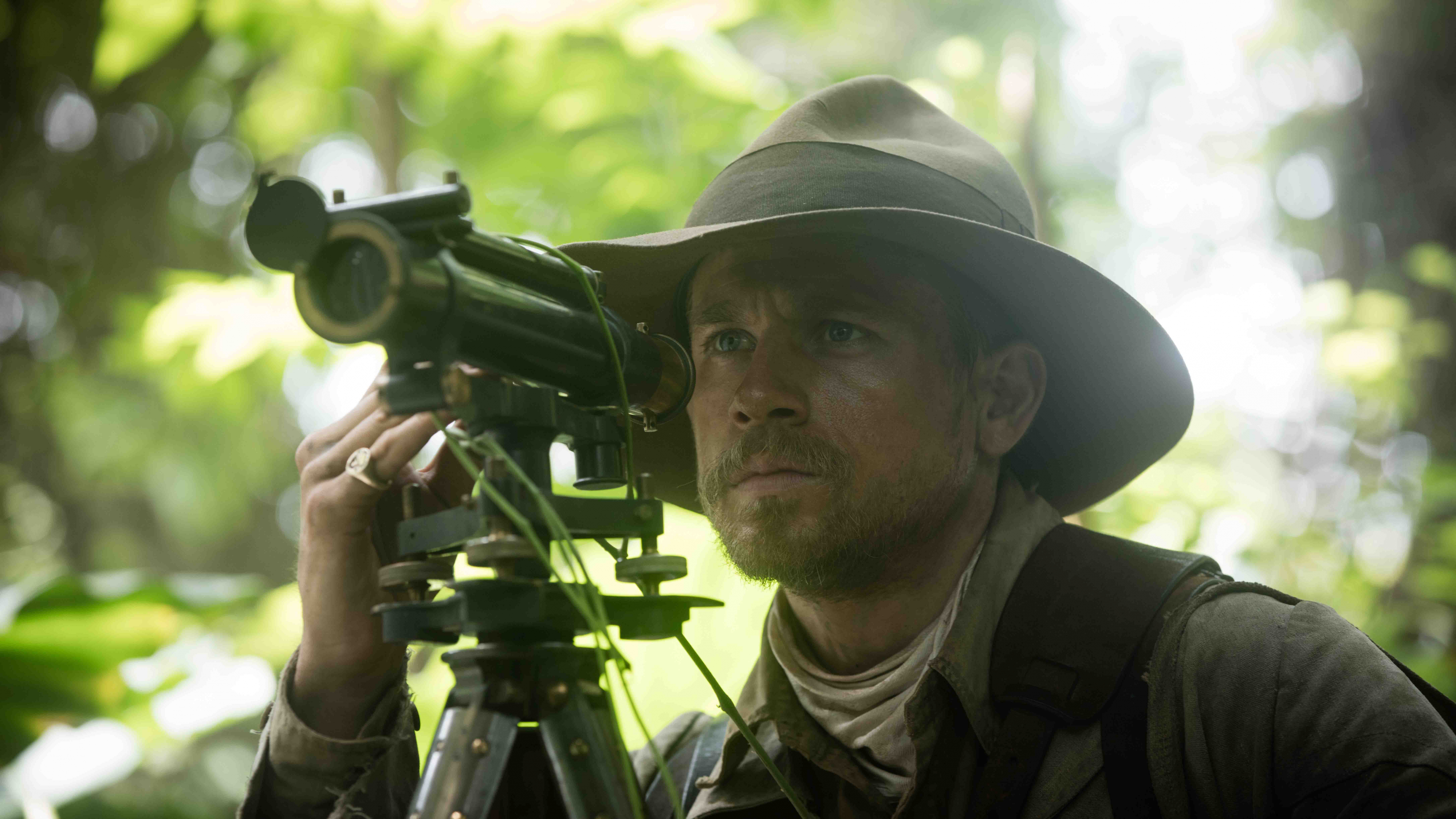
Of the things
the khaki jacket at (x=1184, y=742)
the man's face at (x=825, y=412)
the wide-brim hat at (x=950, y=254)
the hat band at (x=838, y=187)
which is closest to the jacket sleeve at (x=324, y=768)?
the khaki jacket at (x=1184, y=742)

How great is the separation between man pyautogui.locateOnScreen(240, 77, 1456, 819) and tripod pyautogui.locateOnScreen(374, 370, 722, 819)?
0.38m

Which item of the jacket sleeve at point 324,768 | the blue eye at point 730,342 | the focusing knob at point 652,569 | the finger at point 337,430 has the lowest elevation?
the jacket sleeve at point 324,768

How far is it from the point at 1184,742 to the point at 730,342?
108 centimetres

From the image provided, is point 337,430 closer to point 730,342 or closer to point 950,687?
point 730,342

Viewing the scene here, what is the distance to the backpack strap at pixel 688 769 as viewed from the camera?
2.14 metres

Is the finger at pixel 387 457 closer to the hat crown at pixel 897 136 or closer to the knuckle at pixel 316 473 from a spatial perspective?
the knuckle at pixel 316 473

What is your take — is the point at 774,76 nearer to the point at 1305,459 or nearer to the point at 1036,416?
the point at 1036,416

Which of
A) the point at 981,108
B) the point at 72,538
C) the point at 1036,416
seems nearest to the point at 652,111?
the point at 981,108

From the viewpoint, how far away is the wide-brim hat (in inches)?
76.4

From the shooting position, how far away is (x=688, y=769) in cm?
221

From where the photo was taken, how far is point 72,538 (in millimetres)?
8562

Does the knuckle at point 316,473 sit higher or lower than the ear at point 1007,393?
lower

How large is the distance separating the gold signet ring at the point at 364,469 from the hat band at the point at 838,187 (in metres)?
0.78

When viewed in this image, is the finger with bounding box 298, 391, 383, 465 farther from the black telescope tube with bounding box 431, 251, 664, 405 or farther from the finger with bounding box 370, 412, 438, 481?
the black telescope tube with bounding box 431, 251, 664, 405
